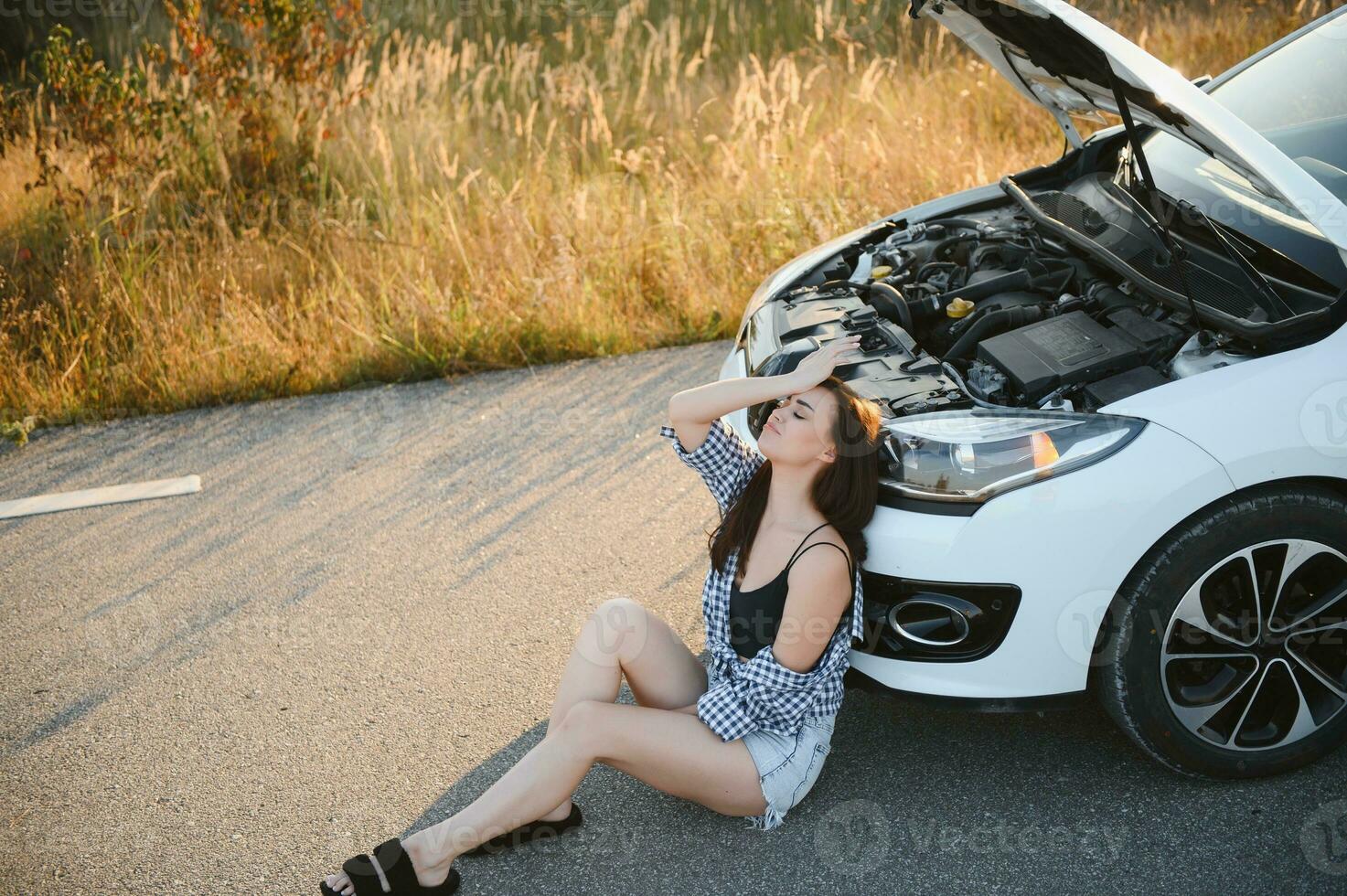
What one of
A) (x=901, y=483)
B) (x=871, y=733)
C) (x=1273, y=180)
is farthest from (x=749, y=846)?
(x=1273, y=180)

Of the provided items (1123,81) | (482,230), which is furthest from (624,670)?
(482,230)

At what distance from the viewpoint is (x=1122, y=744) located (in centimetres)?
315

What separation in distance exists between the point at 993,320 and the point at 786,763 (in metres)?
1.44

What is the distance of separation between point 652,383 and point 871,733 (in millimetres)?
2826

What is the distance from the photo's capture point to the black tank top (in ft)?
9.51

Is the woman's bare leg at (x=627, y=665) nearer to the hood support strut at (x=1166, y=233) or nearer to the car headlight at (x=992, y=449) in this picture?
the car headlight at (x=992, y=449)

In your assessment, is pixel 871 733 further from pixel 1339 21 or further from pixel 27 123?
pixel 27 123

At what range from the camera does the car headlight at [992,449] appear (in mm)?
2662

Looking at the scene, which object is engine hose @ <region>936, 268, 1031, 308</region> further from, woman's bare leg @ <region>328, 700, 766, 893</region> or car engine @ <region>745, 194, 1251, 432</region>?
woman's bare leg @ <region>328, 700, 766, 893</region>

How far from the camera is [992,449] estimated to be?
2721 mm

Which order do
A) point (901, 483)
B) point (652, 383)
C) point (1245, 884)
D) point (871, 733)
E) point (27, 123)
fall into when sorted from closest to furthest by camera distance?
point (1245, 884), point (901, 483), point (871, 733), point (652, 383), point (27, 123)

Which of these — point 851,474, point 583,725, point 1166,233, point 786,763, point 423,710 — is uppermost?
point 1166,233

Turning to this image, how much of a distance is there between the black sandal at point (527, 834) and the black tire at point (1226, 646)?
1386 millimetres

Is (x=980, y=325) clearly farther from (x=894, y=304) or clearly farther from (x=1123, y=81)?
(x=1123, y=81)
